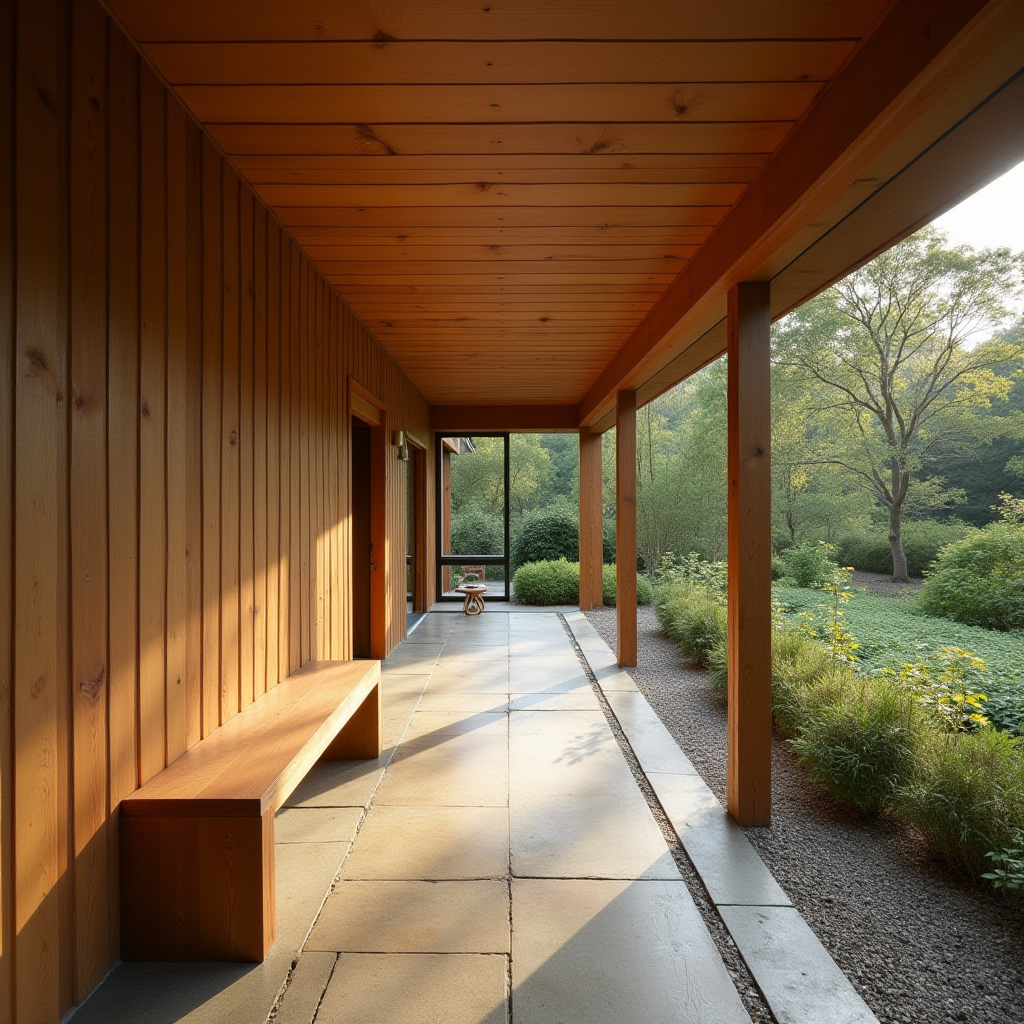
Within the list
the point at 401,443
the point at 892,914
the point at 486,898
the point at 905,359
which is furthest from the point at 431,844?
the point at 905,359

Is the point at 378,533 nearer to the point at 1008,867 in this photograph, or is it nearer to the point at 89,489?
the point at 89,489

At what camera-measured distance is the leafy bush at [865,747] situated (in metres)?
2.67

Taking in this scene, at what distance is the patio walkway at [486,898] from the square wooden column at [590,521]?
193 inches

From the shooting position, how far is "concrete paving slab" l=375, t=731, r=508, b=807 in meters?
2.86

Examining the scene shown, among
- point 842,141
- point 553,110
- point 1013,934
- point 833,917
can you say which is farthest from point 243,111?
point 1013,934

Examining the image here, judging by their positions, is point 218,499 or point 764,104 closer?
point 764,104

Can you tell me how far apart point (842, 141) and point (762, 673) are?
1945mm

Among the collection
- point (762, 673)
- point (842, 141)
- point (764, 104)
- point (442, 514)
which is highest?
point (764, 104)

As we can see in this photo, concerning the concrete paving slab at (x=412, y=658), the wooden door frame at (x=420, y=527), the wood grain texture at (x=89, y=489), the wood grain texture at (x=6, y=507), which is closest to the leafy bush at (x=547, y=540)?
the wooden door frame at (x=420, y=527)

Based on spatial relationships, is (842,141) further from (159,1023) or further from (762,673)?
(159,1023)

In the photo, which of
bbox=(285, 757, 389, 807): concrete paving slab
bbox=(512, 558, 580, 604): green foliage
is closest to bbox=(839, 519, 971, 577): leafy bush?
bbox=(512, 558, 580, 604): green foliage

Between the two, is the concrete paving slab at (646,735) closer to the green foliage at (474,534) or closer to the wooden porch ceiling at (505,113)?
the wooden porch ceiling at (505,113)

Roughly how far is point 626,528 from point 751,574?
2928 mm

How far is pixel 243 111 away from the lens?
200 cm
